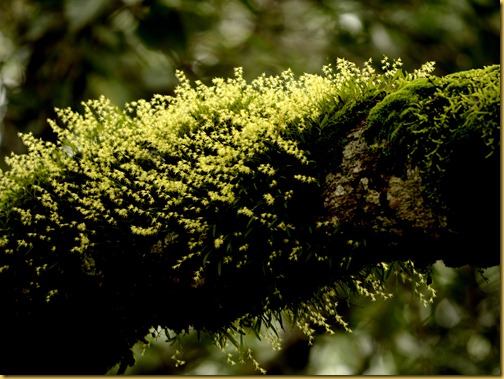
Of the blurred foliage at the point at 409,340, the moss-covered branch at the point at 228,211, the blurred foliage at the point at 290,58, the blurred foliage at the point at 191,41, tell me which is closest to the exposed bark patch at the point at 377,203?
the moss-covered branch at the point at 228,211

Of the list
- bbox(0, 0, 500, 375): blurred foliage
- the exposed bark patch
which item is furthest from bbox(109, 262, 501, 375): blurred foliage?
the exposed bark patch

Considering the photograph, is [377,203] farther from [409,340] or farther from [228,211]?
[409,340]

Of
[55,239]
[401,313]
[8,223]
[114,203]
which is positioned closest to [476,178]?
[114,203]

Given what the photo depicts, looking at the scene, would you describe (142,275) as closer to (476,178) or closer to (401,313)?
(476,178)

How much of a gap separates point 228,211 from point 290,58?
117 inches

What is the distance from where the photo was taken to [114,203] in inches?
65.3

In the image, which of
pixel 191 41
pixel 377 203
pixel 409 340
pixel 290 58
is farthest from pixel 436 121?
pixel 409 340

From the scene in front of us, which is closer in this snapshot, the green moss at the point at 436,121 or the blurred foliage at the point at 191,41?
the green moss at the point at 436,121

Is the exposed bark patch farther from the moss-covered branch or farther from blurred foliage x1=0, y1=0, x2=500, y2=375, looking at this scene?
blurred foliage x1=0, y1=0, x2=500, y2=375

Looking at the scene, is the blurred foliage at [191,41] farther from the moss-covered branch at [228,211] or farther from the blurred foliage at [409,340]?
the blurred foliage at [409,340]

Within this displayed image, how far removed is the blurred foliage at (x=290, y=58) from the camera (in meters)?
3.74

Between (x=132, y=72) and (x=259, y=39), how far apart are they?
985mm

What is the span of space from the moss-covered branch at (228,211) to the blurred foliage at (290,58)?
181 centimetres

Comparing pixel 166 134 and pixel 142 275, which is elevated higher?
pixel 166 134
